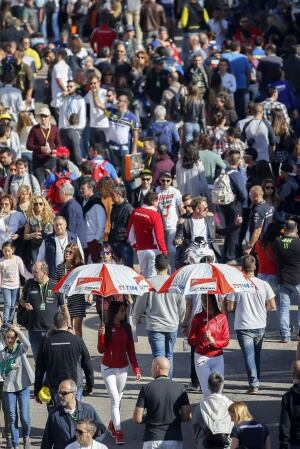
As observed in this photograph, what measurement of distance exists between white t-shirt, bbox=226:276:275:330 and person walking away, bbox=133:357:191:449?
9.65ft

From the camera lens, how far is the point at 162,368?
13.9 m

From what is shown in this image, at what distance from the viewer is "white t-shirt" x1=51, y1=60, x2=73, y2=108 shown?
89.6 feet

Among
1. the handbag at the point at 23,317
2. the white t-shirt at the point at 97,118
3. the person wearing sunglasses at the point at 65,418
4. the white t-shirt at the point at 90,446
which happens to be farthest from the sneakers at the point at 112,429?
the white t-shirt at the point at 97,118

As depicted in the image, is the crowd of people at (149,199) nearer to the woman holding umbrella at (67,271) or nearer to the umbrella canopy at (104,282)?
the woman holding umbrella at (67,271)

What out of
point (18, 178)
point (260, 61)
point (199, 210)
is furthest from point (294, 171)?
point (260, 61)

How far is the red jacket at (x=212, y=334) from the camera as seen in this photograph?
1566 centimetres

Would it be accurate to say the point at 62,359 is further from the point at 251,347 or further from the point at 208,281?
the point at 251,347

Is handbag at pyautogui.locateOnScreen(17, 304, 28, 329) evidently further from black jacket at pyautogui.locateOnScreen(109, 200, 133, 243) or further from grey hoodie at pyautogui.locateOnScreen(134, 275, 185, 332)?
black jacket at pyautogui.locateOnScreen(109, 200, 133, 243)

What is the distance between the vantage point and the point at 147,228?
19719 millimetres

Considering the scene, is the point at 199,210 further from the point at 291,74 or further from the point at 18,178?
the point at 291,74

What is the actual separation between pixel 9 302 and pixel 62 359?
15.1ft

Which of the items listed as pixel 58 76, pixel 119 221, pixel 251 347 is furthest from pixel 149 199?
pixel 58 76

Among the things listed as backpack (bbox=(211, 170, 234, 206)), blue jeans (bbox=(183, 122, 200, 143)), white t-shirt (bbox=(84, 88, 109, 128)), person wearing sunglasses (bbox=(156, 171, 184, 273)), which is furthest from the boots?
white t-shirt (bbox=(84, 88, 109, 128))

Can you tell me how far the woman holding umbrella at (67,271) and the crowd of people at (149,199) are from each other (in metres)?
0.02
